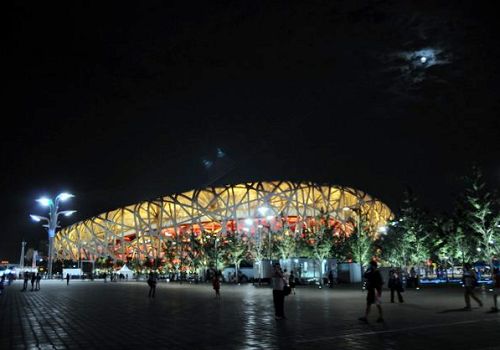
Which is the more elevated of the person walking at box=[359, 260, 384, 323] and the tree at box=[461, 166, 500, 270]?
the tree at box=[461, 166, 500, 270]

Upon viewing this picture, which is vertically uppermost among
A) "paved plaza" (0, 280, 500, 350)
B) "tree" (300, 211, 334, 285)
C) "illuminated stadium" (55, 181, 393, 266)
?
"illuminated stadium" (55, 181, 393, 266)

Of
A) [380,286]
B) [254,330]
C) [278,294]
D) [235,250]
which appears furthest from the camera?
[235,250]

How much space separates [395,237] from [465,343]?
45903 mm

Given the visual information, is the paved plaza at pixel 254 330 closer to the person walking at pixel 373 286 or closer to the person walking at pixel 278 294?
the person walking at pixel 278 294

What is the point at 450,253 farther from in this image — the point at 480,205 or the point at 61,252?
the point at 61,252

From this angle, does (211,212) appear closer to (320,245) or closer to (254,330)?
(320,245)

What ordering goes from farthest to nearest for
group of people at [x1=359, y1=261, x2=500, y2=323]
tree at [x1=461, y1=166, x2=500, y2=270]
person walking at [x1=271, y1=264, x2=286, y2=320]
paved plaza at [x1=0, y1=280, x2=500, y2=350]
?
1. tree at [x1=461, y1=166, x2=500, y2=270]
2. person walking at [x1=271, y1=264, x2=286, y2=320]
3. group of people at [x1=359, y1=261, x2=500, y2=323]
4. paved plaza at [x1=0, y1=280, x2=500, y2=350]

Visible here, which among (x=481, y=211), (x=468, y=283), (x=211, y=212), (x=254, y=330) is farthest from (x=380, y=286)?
(x=211, y=212)

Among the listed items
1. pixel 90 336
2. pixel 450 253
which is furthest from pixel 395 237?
pixel 90 336

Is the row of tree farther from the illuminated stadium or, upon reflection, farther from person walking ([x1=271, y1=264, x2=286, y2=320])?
the illuminated stadium

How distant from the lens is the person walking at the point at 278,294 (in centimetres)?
1442

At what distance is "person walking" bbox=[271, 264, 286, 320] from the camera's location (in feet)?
47.3

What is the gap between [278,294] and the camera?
14664 mm

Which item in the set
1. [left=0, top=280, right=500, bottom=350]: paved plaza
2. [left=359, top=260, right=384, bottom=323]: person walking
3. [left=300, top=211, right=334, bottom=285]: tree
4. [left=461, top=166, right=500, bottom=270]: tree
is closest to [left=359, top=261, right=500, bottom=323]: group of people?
[left=359, top=260, right=384, bottom=323]: person walking
